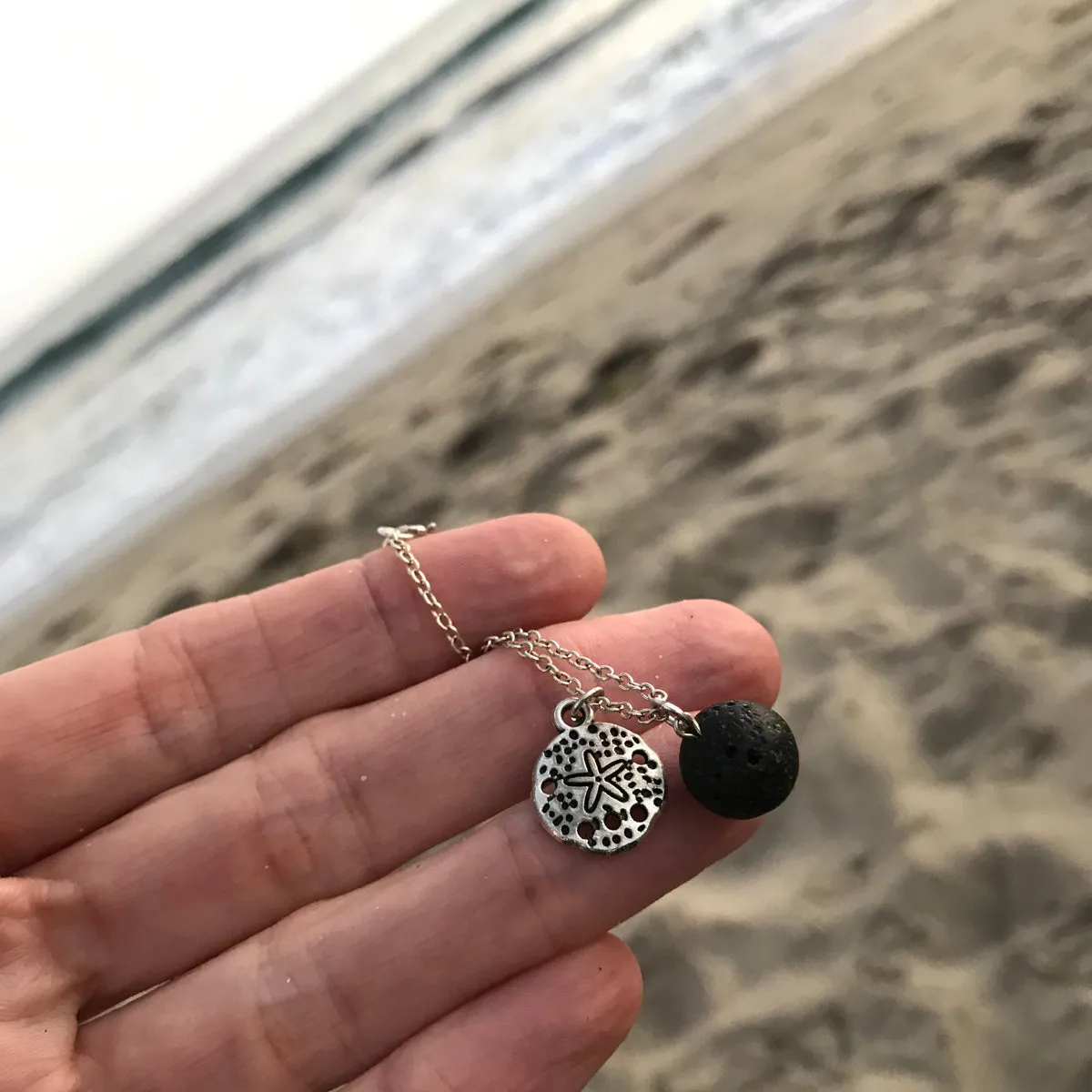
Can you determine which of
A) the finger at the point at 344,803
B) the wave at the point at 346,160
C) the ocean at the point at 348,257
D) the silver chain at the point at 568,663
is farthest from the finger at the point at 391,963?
the wave at the point at 346,160

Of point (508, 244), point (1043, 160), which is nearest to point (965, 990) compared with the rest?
point (1043, 160)

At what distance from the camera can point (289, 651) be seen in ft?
7.00

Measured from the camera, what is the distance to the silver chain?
6.45ft

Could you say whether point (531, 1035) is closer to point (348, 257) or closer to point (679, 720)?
Answer: point (679, 720)

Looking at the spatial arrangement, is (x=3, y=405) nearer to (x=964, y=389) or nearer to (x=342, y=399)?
(x=342, y=399)

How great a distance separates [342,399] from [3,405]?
18.5 feet

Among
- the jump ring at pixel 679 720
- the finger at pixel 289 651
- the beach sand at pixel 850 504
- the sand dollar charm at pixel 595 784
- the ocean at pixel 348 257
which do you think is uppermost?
the finger at pixel 289 651

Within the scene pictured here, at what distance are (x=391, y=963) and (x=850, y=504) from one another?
A: 176cm

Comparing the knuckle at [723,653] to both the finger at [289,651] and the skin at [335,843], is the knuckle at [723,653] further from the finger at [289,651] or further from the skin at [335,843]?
the finger at [289,651]

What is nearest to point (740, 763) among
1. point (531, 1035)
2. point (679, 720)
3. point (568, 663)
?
point (679, 720)

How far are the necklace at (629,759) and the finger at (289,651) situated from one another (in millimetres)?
146

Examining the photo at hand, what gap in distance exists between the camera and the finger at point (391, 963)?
1.73m

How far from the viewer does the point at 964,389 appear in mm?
2887

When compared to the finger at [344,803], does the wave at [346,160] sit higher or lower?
lower
